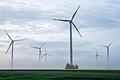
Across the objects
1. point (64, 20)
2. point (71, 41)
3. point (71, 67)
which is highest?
point (64, 20)

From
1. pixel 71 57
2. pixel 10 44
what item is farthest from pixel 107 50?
pixel 10 44

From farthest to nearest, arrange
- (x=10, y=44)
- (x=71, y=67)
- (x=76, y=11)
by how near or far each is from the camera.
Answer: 1. (x=71, y=67)
2. (x=10, y=44)
3. (x=76, y=11)

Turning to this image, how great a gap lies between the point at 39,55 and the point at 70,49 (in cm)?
4010

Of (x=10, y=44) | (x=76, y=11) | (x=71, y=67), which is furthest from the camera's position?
(x=71, y=67)

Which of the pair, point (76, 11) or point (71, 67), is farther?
point (71, 67)

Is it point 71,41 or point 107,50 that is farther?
point 107,50

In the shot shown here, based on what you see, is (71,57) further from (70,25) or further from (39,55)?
(39,55)

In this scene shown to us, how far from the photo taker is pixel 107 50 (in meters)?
134

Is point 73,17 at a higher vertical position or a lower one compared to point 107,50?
higher

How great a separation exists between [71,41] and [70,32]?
4619 mm

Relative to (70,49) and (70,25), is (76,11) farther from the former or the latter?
(70,49)

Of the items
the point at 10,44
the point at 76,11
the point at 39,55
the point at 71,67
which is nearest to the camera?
the point at 76,11

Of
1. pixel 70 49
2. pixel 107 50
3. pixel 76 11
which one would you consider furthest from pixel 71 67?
pixel 76 11

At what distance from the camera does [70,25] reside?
11206 cm
